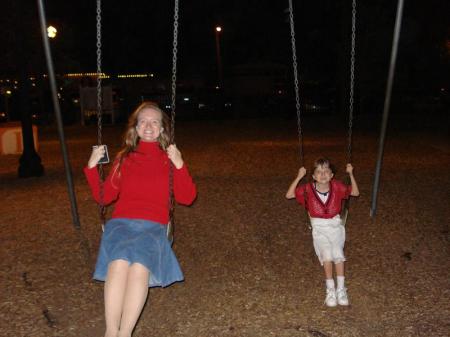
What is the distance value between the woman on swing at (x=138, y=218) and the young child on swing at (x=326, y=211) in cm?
91

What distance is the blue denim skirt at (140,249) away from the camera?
329 cm

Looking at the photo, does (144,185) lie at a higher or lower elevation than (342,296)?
Answer: higher

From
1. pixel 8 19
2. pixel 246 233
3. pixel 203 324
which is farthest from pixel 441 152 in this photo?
pixel 203 324

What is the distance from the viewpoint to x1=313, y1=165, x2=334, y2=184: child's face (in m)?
4.11

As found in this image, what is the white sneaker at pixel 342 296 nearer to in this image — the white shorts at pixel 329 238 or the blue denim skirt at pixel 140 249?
the white shorts at pixel 329 238

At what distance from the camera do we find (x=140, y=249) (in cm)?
331

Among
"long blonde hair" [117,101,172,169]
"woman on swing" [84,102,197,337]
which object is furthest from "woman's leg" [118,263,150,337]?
"long blonde hair" [117,101,172,169]

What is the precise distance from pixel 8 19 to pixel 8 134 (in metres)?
2.95

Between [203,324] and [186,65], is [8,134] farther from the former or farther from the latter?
[186,65]

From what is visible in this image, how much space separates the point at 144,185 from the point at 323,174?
4.11ft

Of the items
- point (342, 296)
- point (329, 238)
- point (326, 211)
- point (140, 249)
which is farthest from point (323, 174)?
point (140, 249)

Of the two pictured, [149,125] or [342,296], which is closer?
[149,125]

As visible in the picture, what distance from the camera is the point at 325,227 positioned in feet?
13.4

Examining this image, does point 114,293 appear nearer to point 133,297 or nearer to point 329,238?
point 133,297
